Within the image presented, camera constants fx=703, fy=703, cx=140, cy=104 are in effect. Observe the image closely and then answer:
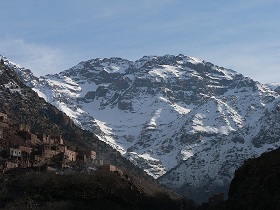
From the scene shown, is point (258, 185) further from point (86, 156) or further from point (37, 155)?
point (86, 156)

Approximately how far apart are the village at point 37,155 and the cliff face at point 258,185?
4310 cm

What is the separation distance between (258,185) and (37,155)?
2580 inches

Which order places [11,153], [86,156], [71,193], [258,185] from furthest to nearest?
1. [86,156]
2. [11,153]
3. [71,193]
4. [258,185]

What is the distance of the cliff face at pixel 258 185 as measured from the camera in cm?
9775

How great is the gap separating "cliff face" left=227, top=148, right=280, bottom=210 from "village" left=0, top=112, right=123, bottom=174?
43105mm

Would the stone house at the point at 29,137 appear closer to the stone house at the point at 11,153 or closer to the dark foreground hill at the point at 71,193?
the stone house at the point at 11,153

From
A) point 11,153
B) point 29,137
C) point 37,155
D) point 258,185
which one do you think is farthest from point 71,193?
point 258,185

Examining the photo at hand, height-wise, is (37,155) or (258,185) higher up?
(37,155)

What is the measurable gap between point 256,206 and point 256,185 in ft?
24.1

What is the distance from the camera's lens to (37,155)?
157 m

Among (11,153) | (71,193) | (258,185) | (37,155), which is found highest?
(37,155)

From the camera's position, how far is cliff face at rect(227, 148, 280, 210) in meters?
97.8

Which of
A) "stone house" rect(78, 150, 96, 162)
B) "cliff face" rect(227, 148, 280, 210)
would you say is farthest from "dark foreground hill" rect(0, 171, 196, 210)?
"cliff face" rect(227, 148, 280, 210)

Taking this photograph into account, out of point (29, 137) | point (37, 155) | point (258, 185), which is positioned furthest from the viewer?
point (29, 137)
